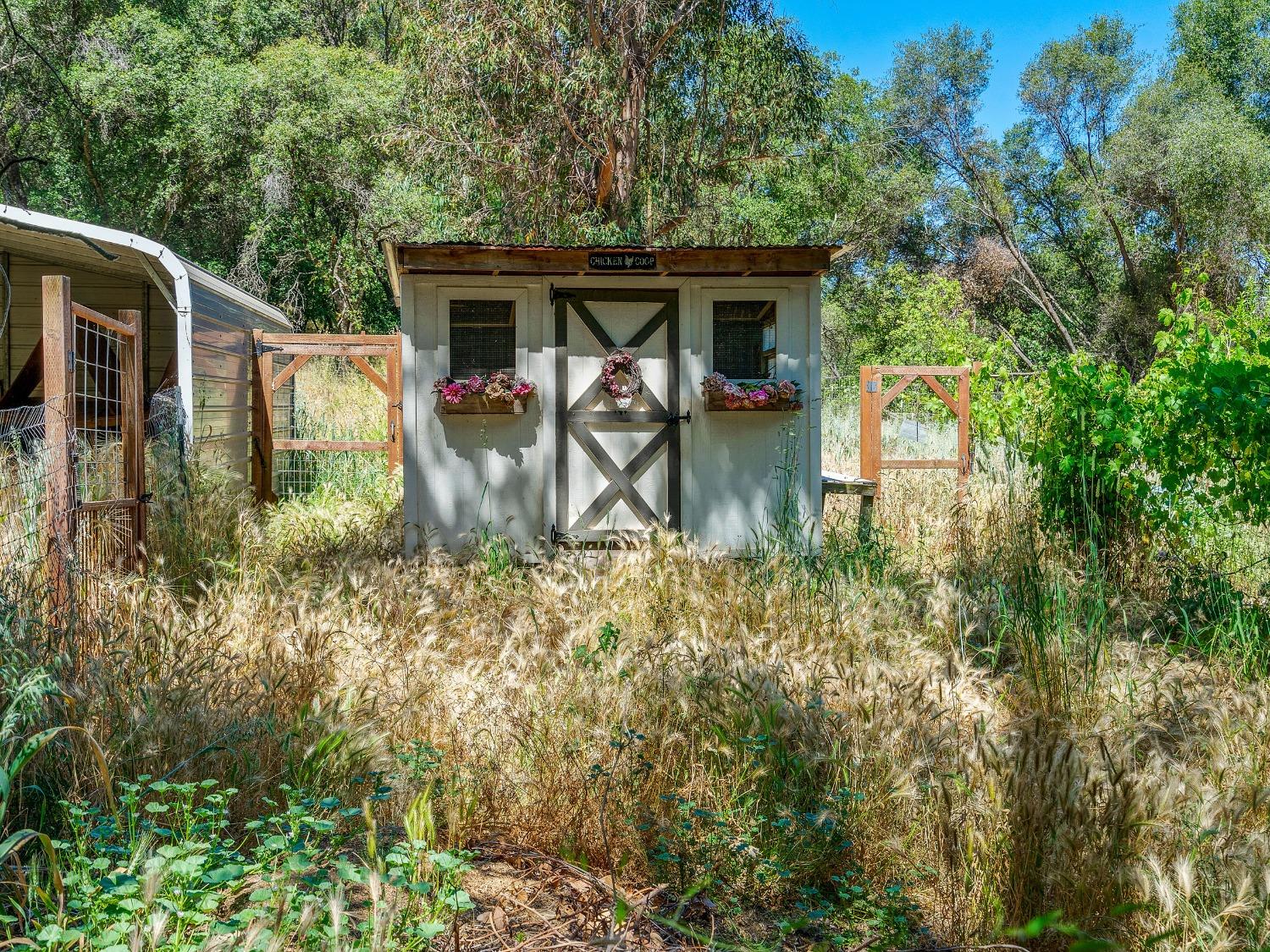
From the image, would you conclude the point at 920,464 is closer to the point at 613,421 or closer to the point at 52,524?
the point at 613,421

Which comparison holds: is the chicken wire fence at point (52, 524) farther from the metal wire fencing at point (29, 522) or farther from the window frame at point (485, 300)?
the window frame at point (485, 300)

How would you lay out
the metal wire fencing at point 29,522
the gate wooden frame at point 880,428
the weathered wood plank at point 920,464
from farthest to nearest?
the weathered wood plank at point 920,464 → the gate wooden frame at point 880,428 → the metal wire fencing at point 29,522

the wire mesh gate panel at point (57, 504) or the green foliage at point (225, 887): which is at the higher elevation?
the wire mesh gate panel at point (57, 504)

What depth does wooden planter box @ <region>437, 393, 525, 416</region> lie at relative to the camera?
7449 millimetres

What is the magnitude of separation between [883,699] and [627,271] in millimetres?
4754

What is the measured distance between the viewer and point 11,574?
361 centimetres

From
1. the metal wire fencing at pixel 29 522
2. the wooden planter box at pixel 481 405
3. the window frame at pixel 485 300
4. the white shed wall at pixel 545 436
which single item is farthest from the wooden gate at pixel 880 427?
the metal wire fencing at pixel 29 522

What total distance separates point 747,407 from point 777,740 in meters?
4.45

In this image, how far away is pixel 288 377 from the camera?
35.6ft

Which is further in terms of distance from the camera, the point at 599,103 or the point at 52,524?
the point at 599,103

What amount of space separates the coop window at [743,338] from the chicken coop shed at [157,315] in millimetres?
4179

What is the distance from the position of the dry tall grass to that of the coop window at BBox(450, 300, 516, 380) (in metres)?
2.95

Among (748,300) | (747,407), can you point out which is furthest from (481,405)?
(748,300)

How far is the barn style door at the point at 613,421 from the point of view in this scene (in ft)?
25.6
